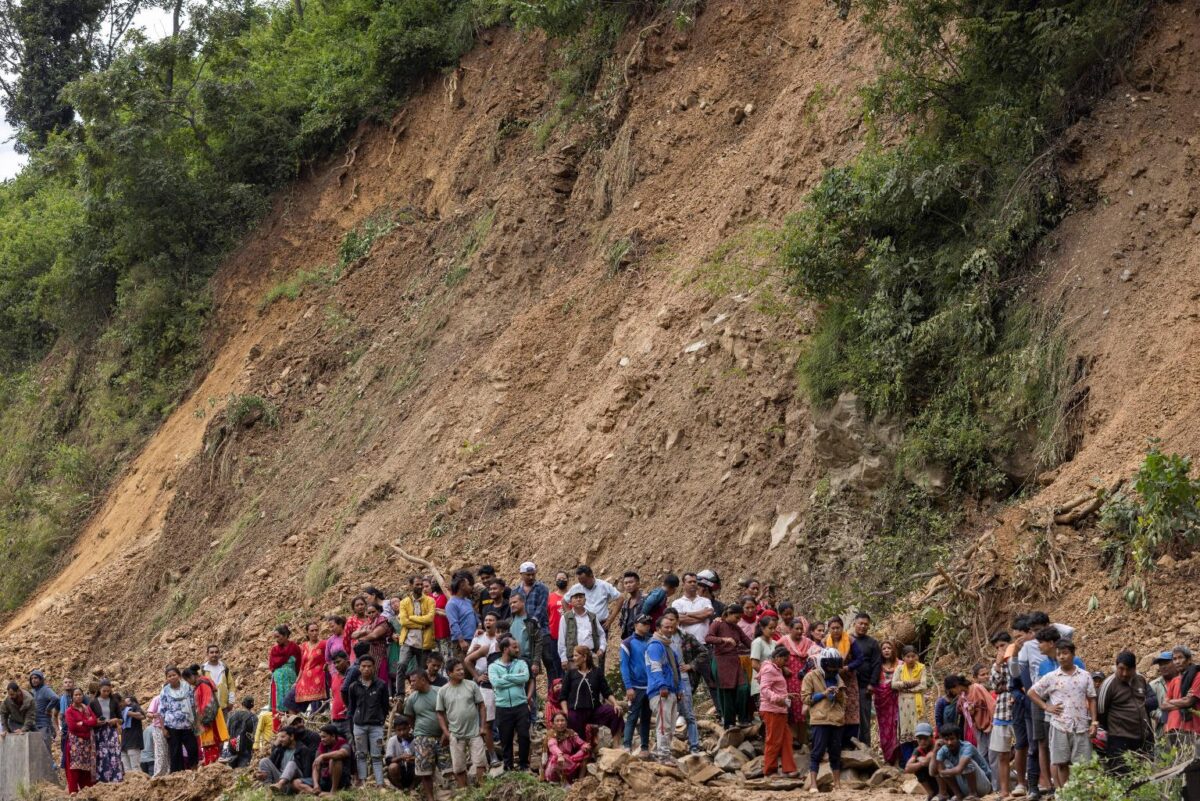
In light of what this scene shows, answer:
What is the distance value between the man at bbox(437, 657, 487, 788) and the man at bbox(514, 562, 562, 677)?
1.00m

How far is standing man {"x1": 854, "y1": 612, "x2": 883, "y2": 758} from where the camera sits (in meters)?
11.9

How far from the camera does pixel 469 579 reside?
14.1 m

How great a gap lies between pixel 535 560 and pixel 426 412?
463 centimetres

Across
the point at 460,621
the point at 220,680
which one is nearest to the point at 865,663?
the point at 460,621

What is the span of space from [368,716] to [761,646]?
360 cm

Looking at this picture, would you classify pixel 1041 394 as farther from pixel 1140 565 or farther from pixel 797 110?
pixel 797 110

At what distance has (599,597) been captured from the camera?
13336mm

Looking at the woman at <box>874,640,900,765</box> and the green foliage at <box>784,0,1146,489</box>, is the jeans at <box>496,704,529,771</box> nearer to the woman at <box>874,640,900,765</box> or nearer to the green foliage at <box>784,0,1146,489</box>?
the woman at <box>874,640,900,765</box>

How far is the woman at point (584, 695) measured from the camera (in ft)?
40.4

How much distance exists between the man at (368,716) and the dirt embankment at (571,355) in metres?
4.32

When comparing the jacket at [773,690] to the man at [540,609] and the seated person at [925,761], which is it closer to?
the seated person at [925,761]

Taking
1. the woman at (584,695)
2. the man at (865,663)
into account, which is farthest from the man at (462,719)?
the man at (865,663)

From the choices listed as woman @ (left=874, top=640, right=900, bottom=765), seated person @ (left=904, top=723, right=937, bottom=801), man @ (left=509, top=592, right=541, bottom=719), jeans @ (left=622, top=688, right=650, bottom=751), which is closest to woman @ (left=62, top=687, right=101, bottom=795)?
man @ (left=509, top=592, right=541, bottom=719)

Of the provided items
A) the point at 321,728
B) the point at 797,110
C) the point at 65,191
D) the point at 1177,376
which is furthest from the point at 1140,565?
the point at 65,191
